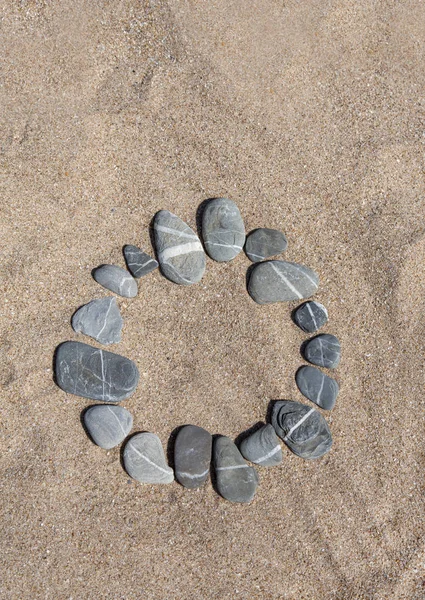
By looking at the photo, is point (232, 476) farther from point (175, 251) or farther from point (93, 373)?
point (175, 251)

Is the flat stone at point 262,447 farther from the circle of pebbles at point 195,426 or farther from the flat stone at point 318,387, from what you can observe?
the flat stone at point 318,387

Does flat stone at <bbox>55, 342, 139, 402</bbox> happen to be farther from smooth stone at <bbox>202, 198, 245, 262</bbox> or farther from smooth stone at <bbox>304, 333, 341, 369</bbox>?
smooth stone at <bbox>304, 333, 341, 369</bbox>

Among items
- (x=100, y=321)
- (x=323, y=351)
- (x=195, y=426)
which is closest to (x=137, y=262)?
(x=100, y=321)

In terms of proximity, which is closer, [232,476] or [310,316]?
[232,476]

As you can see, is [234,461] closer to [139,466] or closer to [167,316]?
[139,466]

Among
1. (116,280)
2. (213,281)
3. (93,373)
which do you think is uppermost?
(213,281)

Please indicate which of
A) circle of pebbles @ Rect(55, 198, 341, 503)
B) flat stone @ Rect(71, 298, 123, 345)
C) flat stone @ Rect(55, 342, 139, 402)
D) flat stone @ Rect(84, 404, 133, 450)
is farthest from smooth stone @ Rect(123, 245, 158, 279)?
flat stone @ Rect(84, 404, 133, 450)

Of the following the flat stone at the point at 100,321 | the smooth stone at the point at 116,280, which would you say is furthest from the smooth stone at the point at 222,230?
the flat stone at the point at 100,321
